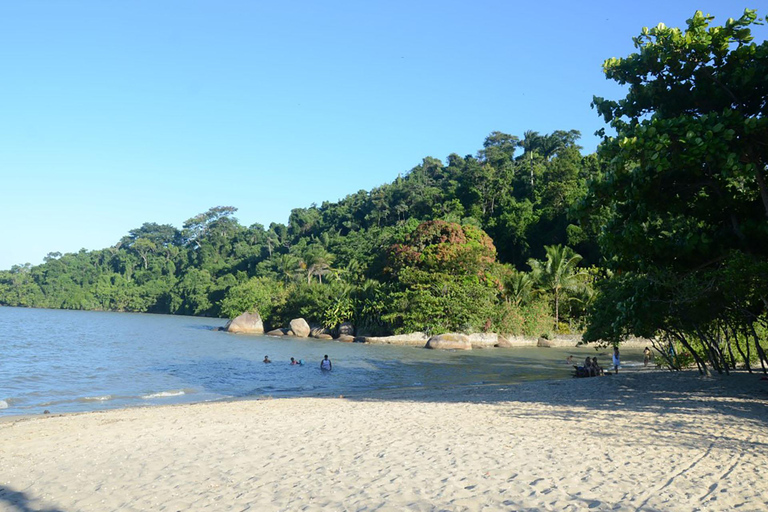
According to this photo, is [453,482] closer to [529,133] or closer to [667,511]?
[667,511]

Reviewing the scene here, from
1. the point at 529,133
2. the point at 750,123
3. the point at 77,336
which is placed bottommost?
the point at 77,336

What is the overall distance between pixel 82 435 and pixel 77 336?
39.8m

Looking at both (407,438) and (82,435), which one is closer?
(407,438)

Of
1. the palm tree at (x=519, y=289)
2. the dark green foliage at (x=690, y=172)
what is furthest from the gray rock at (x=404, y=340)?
the dark green foliage at (x=690, y=172)

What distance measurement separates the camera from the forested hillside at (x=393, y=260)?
45844mm

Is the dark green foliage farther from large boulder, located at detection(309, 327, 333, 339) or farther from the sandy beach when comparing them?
large boulder, located at detection(309, 327, 333, 339)

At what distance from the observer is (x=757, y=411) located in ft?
35.8

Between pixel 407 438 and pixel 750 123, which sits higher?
pixel 750 123

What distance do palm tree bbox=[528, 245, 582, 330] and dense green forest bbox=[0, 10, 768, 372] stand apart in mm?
173

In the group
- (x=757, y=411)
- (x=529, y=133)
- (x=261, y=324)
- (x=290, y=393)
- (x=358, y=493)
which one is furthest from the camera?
(x=529, y=133)

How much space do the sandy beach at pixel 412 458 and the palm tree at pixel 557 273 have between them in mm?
33258

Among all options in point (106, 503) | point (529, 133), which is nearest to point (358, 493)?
point (106, 503)

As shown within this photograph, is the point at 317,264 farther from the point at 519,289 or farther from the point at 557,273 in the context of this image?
the point at 557,273

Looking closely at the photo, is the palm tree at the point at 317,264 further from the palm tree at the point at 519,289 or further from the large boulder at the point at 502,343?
the large boulder at the point at 502,343
